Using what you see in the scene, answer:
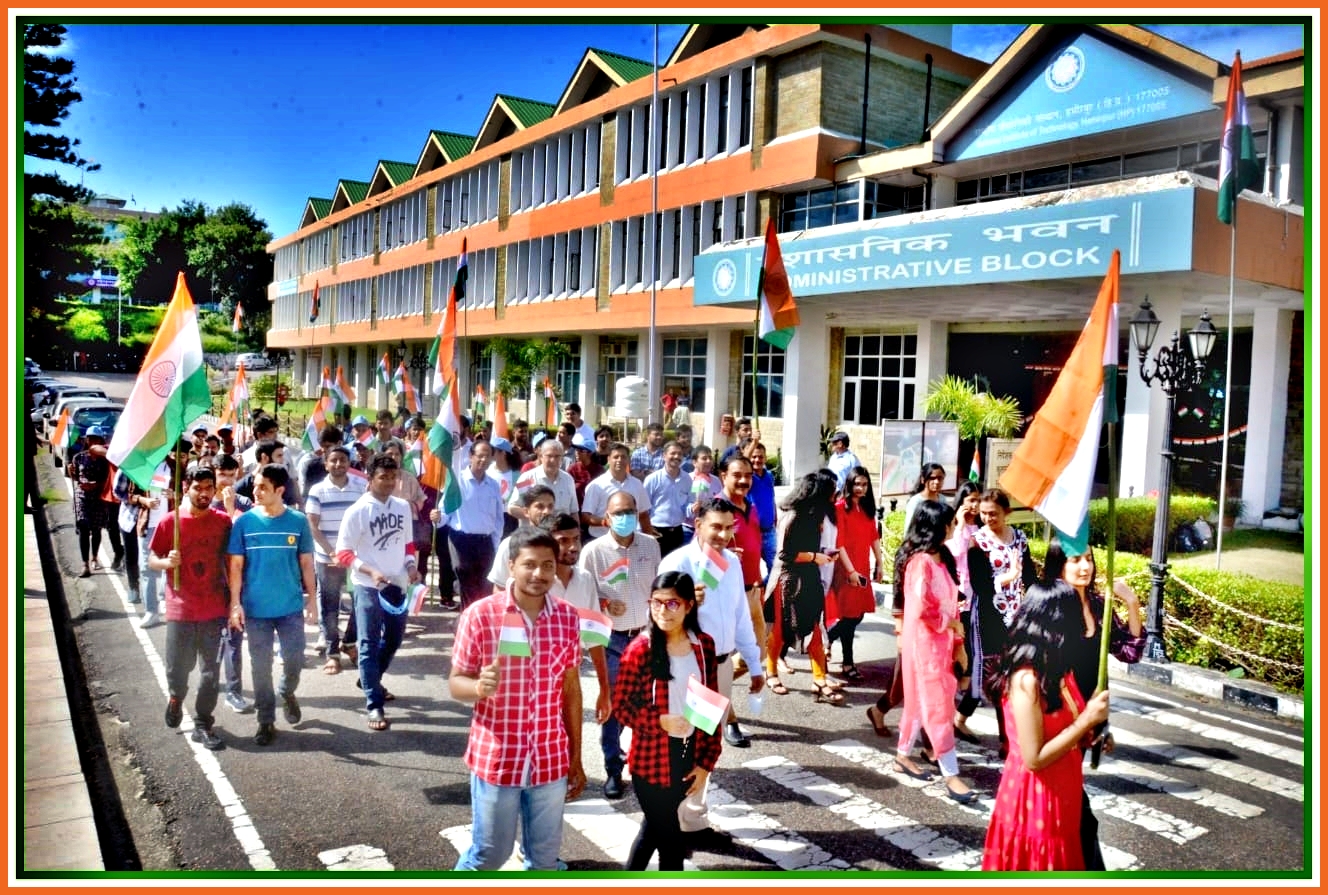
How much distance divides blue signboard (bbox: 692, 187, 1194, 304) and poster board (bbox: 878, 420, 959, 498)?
8.01 feet

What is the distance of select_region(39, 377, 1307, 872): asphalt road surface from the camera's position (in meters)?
4.88

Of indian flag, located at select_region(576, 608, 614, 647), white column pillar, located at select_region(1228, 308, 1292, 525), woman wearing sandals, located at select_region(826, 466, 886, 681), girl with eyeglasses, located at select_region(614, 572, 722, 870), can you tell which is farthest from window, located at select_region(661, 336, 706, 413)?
girl with eyeglasses, located at select_region(614, 572, 722, 870)

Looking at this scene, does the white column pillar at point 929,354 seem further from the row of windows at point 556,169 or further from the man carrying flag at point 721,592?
the man carrying flag at point 721,592

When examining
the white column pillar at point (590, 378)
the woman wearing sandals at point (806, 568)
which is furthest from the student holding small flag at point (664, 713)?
the white column pillar at point (590, 378)

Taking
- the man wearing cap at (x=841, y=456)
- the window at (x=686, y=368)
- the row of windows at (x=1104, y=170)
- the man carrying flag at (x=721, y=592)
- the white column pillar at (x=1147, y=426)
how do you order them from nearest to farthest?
the man carrying flag at (x=721, y=592) → the man wearing cap at (x=841, y=456) → the white column pillar at (x=1147, y=426) → the row of windows at (x=1104, y=170) → the window at (x=686, y=368)

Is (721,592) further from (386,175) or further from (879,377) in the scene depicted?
(386,175)

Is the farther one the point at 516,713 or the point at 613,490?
the point at 613,490

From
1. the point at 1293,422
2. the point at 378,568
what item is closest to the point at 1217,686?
the point at 378,568

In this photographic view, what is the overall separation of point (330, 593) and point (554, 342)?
2139 cm

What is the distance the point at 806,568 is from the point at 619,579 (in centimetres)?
208

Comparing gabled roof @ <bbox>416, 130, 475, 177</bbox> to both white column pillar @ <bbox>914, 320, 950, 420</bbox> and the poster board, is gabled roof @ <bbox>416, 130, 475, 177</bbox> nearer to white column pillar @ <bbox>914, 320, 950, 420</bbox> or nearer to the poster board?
white column pillar @ <bbox>914, 320, 950, 420</bbox>

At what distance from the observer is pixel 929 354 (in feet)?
66.7

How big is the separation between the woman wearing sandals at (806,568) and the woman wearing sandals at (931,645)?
1.35m

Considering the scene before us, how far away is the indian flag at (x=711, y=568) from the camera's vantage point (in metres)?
5.39
